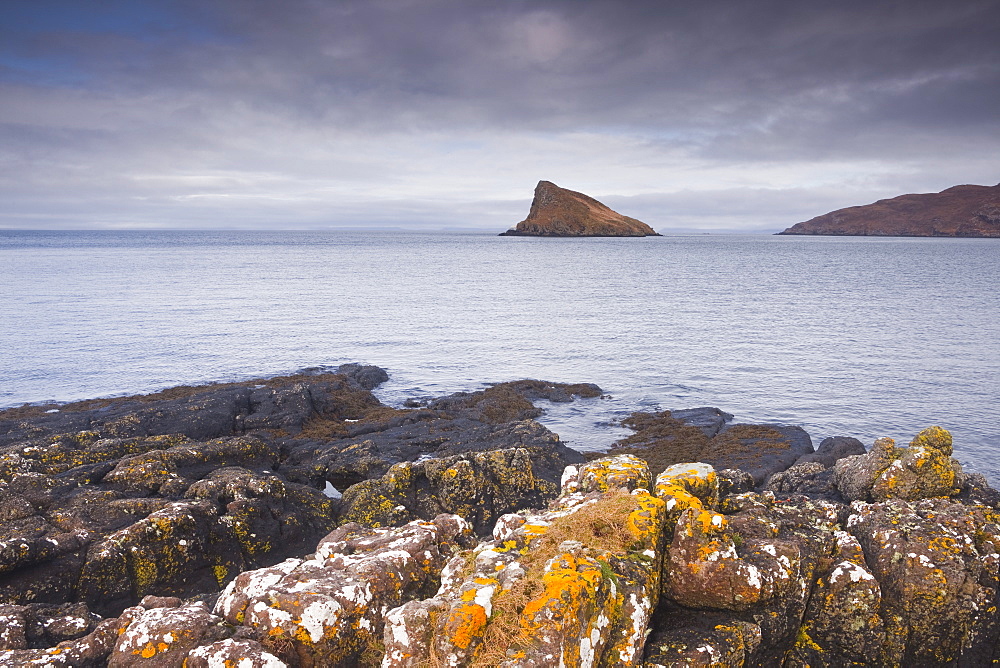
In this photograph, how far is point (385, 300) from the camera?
229ft

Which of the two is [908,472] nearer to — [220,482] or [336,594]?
[336,594]

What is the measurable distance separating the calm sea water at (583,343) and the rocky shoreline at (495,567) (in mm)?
12959

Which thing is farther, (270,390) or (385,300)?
(385,300)

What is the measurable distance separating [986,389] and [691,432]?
58.2ft

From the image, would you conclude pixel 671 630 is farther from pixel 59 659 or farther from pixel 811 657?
pixel 59 659

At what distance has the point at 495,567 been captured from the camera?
6.99m

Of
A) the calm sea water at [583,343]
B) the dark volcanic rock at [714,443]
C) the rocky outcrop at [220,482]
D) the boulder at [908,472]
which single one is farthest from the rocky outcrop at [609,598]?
the calm sea water at [583,343]

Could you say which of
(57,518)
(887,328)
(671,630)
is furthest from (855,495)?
(887,328)

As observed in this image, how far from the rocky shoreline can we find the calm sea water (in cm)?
1296

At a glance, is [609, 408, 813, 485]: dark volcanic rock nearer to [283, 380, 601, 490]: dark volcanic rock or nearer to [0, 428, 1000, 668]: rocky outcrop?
[283, 380, 601, 490]: dark volcanic rock

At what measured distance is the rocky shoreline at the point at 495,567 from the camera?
659cm

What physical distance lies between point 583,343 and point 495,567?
123 feet

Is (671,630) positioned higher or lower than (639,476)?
lower

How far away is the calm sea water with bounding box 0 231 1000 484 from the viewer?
2916cm
